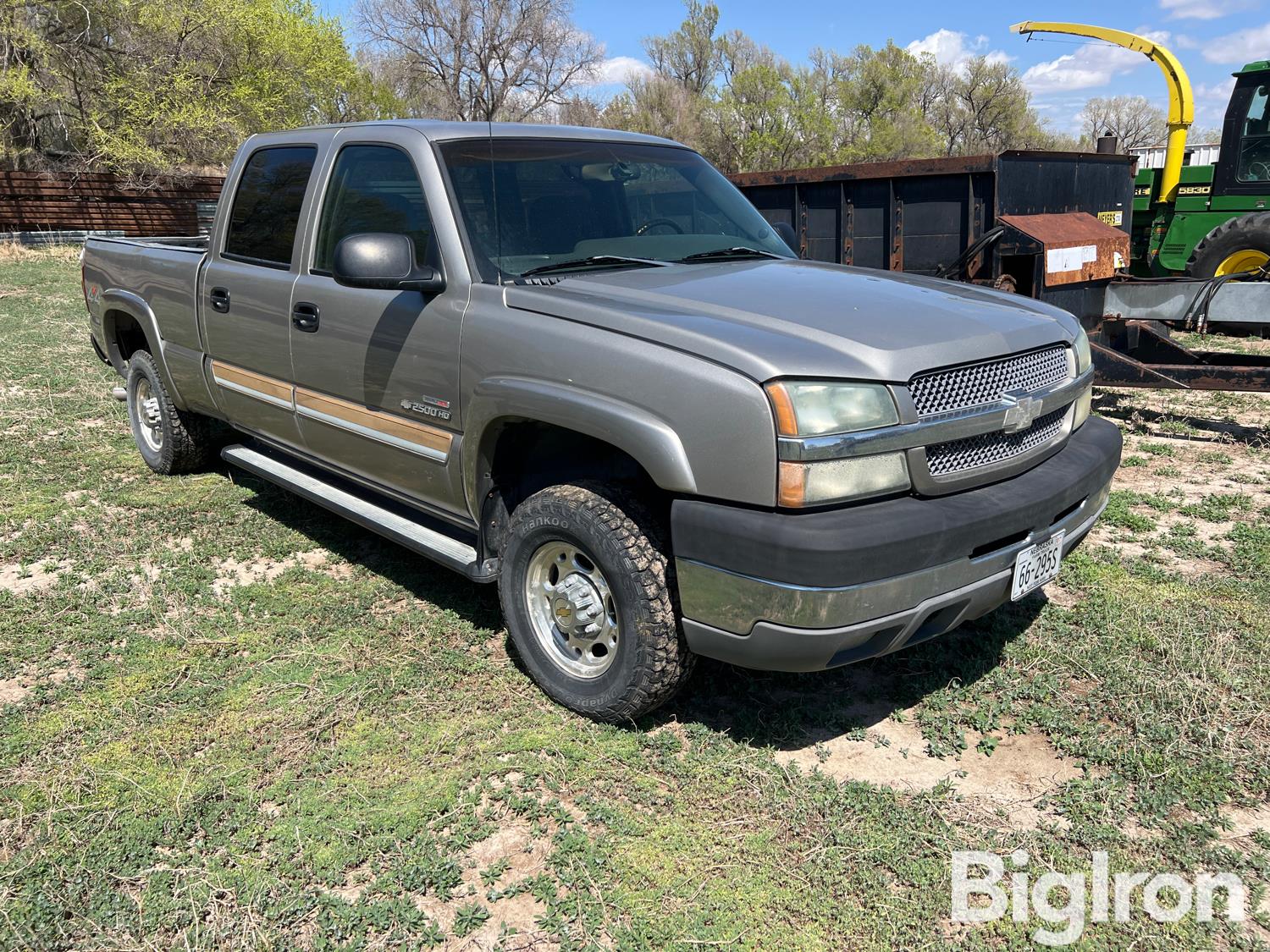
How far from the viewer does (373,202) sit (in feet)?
12.9

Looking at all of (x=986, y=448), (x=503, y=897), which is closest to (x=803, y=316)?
(x=986, y=448)

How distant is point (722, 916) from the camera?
8.14ft

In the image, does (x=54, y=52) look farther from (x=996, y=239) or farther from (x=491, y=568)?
(x=491, y=568)

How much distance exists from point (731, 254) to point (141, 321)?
3.68 metres

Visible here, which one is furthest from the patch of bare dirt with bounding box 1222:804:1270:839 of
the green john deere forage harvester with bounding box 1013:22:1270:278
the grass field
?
the green john deere forage harvester with bounding box 1013:22:1270:278

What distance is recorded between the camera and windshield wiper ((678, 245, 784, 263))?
3891mm

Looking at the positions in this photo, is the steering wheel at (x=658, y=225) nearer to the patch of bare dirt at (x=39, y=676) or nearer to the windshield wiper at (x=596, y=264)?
the windshield wiper at (x=596, y=264)

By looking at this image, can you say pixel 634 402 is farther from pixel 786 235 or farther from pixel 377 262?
pixel 786 235

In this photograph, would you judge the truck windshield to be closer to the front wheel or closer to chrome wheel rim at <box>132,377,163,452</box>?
the front wheel

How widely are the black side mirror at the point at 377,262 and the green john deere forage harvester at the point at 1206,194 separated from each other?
9.70 m

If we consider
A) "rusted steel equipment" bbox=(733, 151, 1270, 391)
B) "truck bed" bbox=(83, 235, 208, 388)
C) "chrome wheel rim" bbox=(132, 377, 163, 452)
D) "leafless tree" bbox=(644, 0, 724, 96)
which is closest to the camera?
"truck bed" bbox=(83, 235, 208, 388)

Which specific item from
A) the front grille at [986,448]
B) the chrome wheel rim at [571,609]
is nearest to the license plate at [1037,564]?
the front grille at [986,448]

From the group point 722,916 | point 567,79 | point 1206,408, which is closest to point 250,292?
point 722,916

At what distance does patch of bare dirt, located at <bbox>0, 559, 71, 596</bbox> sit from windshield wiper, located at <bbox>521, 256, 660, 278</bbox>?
286 cm
